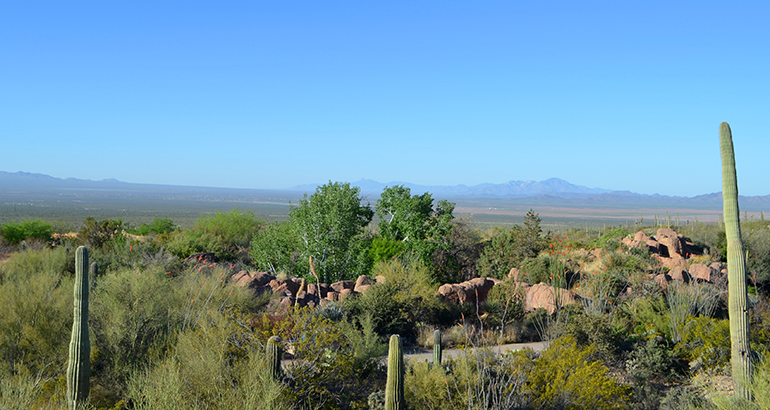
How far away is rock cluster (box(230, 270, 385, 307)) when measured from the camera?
1412cm

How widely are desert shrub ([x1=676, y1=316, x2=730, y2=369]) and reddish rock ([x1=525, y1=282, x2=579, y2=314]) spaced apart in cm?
268

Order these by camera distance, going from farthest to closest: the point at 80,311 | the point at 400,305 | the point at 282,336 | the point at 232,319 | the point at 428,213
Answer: the point at 428,213, the point at 400,305, the point at 232,319, the point at 282,336, the point at 80,311

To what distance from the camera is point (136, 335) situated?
890cm

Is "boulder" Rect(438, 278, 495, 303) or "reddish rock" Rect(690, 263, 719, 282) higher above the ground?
"reddish rock" Rect(690, 263, 719, 282)

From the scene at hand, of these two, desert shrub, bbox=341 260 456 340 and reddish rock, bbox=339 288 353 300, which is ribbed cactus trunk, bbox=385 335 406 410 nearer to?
desert shrub, bbox=341 260 456 340

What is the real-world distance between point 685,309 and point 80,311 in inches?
468

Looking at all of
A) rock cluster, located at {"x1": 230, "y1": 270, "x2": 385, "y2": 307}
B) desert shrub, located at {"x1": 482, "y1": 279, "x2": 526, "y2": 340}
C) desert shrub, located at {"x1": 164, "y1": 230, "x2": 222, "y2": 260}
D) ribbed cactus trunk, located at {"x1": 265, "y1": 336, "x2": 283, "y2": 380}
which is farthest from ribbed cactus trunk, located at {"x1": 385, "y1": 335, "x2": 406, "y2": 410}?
→ desert shrub, located at {"x1": 164, "y1": 230, "x2": 222, "y2": 260}

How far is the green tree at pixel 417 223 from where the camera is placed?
762 inches

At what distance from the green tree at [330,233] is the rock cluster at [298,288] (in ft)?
7.69

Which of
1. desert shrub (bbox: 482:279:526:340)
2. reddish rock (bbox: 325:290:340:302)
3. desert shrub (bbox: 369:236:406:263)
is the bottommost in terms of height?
desert shrub (bbox: 482:279:526:340)

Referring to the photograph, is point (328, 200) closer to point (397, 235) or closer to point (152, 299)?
point (397, 235)

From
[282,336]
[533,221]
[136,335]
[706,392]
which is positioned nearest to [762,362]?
[706,392]

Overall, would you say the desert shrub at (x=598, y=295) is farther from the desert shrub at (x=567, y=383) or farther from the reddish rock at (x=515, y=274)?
the desert shrub at (x=567, y=383)

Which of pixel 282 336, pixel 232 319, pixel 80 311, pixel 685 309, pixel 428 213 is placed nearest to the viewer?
pixel 80 311
